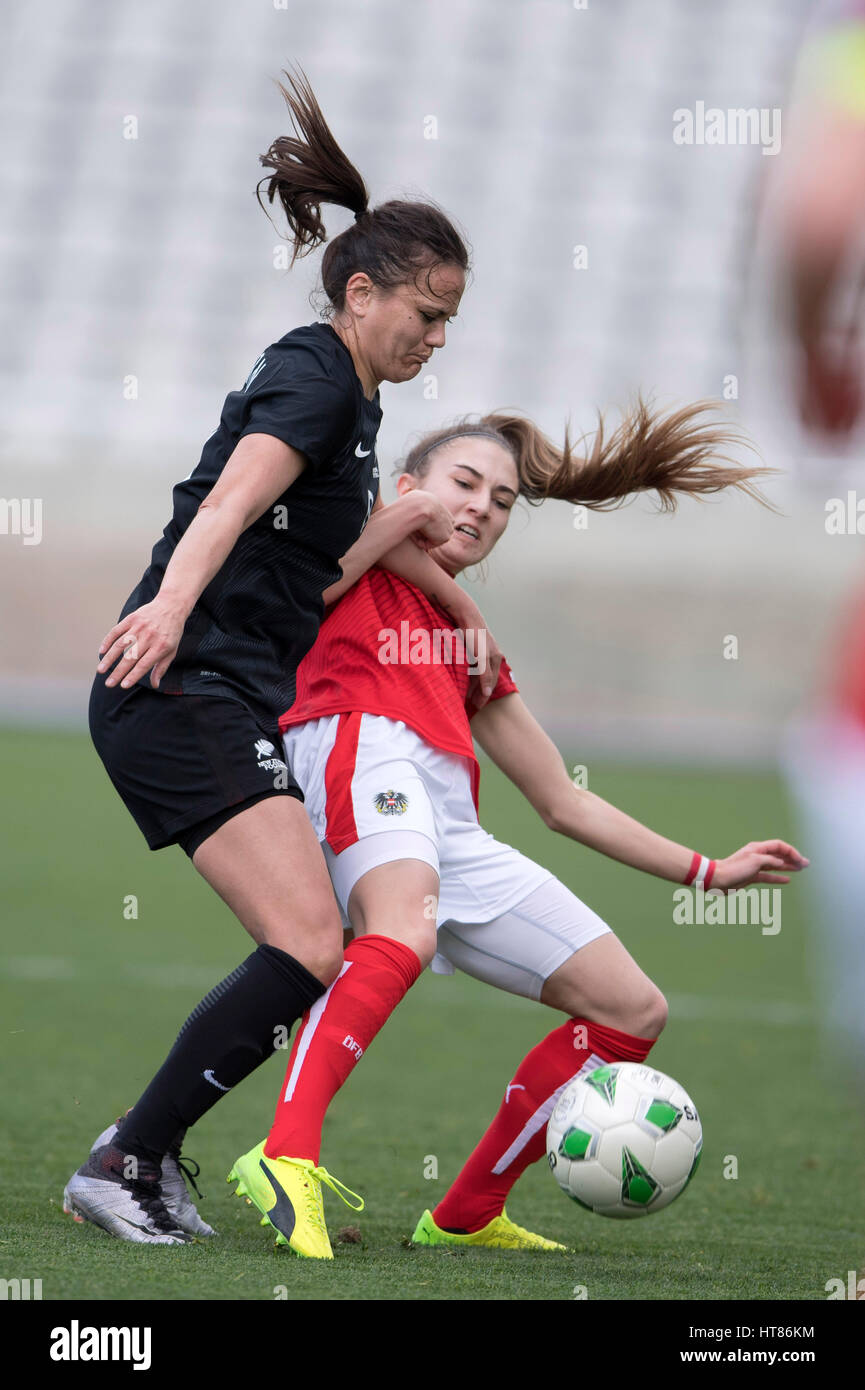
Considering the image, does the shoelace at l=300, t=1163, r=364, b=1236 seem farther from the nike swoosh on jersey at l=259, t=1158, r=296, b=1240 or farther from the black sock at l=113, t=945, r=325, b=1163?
the black sock at l=113, t=945, r=325, b=1163

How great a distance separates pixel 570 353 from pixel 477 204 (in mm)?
3252

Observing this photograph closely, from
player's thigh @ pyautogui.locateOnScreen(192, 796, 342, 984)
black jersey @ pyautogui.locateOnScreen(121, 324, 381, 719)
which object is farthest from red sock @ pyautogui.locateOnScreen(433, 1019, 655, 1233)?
black jersey @ pyautogui.locateOnScreen(121, 324, 381, 719)

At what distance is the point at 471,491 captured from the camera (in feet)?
11.9

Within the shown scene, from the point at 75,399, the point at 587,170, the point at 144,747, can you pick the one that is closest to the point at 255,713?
the point at 144,747

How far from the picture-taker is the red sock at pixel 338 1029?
2.97m

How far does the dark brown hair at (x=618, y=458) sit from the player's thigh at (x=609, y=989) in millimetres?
1105

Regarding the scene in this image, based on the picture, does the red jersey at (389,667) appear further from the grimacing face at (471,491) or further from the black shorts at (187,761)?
the black shorts at (187,761)

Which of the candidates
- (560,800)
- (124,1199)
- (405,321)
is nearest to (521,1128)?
(560,800)

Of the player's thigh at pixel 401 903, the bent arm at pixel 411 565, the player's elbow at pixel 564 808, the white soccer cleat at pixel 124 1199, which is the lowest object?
the white soccer cleat at pixel 124 1199

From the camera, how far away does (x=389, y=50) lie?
28172mm

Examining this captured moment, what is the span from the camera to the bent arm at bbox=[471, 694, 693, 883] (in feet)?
12.0

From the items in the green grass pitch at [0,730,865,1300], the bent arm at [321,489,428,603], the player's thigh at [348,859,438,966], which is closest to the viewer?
the green grass pitch at [0,730,865,1300]

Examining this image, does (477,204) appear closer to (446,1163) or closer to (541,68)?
(541,68)

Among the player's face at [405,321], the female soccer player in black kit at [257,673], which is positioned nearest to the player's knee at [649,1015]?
the female soccer player in black kit at [257,673]
